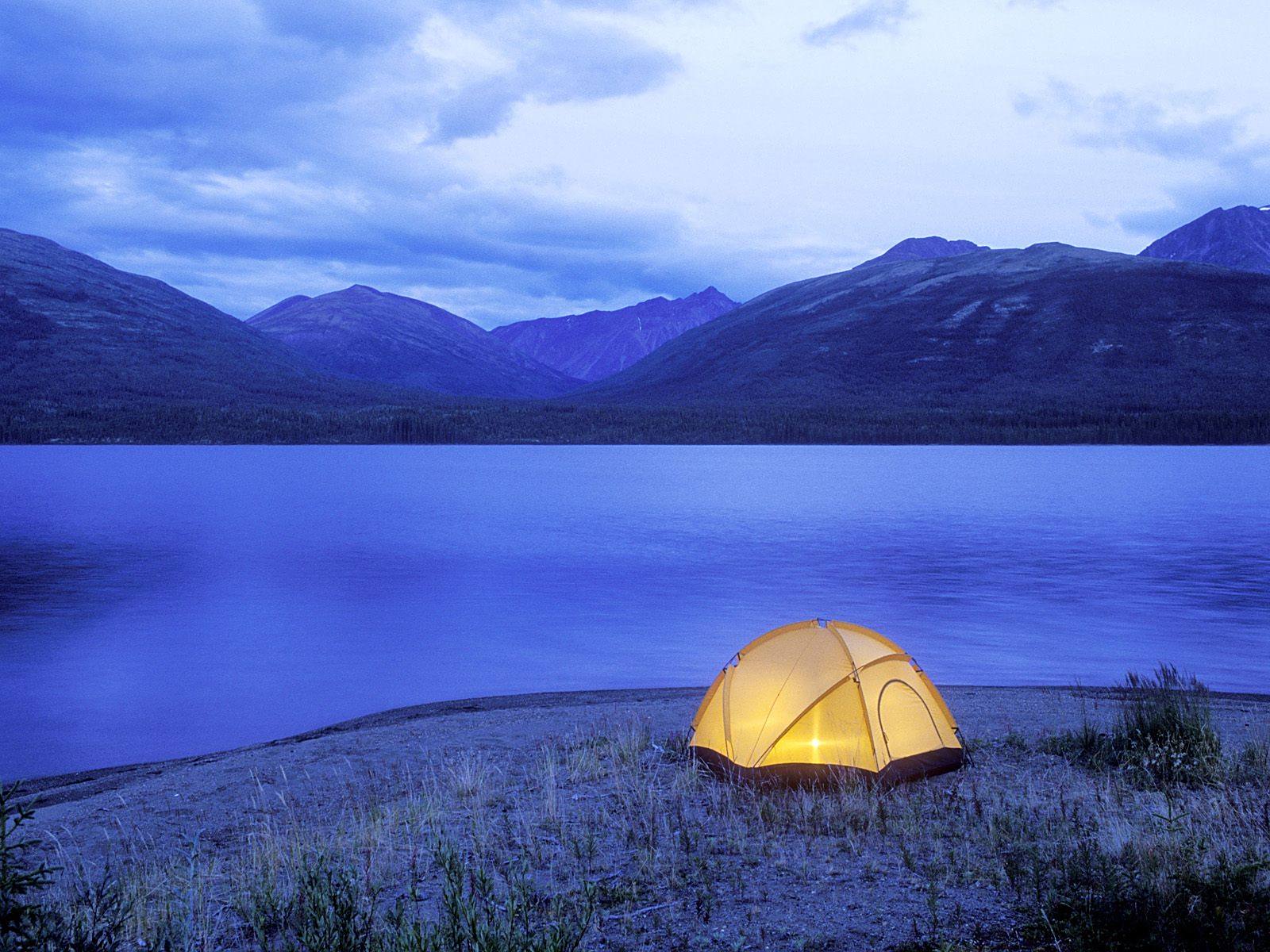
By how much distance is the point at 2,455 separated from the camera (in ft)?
415

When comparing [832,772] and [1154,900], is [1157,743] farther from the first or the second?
[1154,900]

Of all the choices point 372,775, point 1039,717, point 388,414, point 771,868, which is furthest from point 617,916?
point 388,414

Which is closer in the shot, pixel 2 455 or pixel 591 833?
pixel 591 833

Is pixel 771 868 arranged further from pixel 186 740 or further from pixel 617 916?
pixel 186 740

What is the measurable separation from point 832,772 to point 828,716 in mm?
577

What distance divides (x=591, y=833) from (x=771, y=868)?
5.27 ft

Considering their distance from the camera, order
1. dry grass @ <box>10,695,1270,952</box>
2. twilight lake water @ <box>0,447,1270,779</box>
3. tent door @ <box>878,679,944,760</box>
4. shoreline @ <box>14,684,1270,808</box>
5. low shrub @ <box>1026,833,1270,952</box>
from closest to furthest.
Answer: low shrub @ <box>1026,833,1270,952</box> → dry grass @ <box>10,695,1270,952</box> → tent door @ <box>878,679,944,760</box> → shoreline @ <box>14,684,1270,808</box> → twilight lake water @ <box>0,447,1270,779</box>

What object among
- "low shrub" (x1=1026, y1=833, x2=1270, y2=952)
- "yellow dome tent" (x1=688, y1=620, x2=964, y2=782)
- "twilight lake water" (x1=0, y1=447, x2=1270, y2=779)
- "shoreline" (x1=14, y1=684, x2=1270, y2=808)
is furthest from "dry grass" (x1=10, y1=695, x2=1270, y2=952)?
"twilight lake water" (x1=0, y1=447, x2=1270, y2=779)

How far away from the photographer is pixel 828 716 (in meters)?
10.6

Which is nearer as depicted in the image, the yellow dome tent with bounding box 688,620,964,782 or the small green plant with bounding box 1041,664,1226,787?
the small green plant with bounding box 1041,664,1226,787

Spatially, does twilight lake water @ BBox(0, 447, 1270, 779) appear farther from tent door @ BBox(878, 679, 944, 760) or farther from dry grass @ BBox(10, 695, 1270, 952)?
tent door @ BBox(878, 679, 944, 760)

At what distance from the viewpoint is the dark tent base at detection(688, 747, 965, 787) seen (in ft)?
33.8

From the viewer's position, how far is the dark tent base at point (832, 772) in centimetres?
1031

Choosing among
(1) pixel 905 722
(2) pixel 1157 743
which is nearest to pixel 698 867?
(1) pixel 905 722
